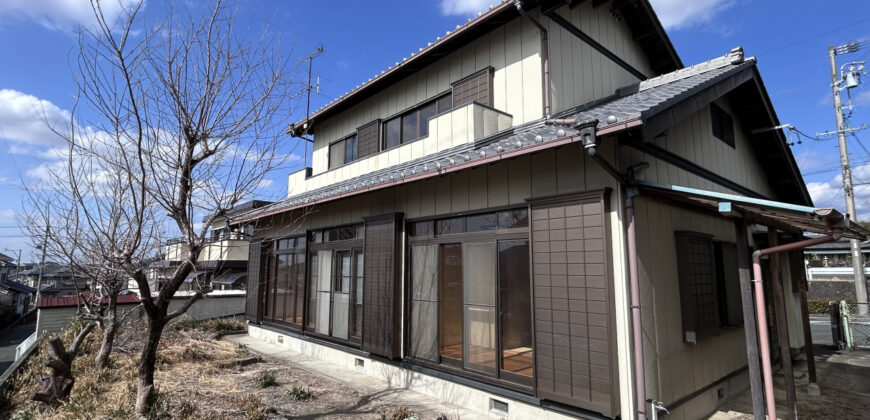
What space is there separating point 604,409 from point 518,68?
4904mm

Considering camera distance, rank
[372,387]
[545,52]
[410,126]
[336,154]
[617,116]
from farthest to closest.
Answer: [336,154] < [410,126] < [372,387] < [545,52] < [617,116]

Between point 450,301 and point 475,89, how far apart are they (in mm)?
3613

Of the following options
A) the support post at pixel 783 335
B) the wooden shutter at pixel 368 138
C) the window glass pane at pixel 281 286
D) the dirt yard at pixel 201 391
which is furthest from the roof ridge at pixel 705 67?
the window glass pane at pixel 281 286

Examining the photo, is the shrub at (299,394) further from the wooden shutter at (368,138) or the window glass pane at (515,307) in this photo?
the wooden shutter at (368,138)

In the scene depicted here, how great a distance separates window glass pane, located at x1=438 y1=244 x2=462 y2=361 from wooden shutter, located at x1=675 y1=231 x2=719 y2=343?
271 cm

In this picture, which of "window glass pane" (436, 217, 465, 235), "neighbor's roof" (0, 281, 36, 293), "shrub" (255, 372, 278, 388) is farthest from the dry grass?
"neighbor's roof" (0, 281, 36, 293)

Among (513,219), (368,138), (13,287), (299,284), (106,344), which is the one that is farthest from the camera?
(13,287)

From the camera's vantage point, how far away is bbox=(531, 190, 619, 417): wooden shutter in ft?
12.9

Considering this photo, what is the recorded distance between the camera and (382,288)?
6582 mm

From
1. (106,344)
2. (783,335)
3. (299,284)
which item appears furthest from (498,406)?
(106,344)

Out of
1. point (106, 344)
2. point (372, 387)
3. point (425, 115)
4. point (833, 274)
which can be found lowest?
point (372, 387)

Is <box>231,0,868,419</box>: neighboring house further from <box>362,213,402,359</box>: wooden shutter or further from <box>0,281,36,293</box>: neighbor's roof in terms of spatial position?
<box>0,281,36,293</box>: neighbor's roof

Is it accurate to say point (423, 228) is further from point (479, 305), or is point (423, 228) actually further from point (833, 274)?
point (833, 274)

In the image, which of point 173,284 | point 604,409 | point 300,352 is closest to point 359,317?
point 300,352
